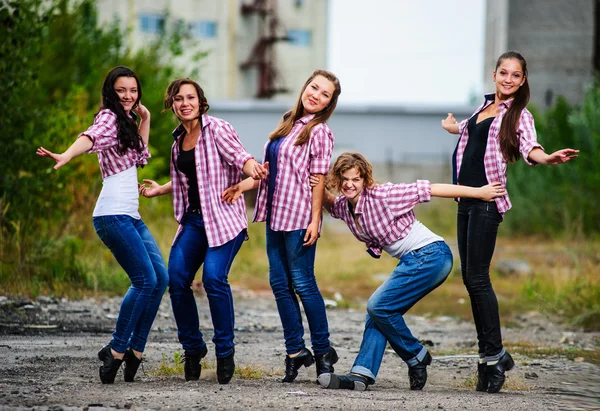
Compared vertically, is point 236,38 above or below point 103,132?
above

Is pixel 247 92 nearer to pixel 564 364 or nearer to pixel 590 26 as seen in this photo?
pixel 590 26

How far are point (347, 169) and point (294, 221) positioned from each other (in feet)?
1.54

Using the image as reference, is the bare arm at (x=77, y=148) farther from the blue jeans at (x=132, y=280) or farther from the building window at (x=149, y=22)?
the building window at (x=149, y=22)

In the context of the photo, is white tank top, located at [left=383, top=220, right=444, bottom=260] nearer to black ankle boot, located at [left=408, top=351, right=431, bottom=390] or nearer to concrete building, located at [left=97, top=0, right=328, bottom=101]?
black ankle boot, located at [left=408, top=351, right=431, bottom=390]

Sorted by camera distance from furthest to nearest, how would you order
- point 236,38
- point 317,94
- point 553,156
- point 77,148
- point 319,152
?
point 236,38
point 317,94
point 319,152
point 77,148
point 553,156

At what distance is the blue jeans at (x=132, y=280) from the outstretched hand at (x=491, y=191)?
2.08 metres

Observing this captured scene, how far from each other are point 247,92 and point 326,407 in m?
42.6

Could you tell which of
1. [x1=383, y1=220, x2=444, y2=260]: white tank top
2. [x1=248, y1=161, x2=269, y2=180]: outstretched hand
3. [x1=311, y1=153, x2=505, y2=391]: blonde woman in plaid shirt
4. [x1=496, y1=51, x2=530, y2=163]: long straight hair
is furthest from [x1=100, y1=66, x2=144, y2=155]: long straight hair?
[x1=496, y1=51, x2=530, y2=163]: long straight hair

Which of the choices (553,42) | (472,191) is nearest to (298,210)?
(472,191)

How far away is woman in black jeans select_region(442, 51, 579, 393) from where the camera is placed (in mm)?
5879

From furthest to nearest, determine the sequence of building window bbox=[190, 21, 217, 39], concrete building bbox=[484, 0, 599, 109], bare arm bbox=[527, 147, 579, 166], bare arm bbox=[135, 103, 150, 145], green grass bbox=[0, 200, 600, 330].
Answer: building window bbox=[190, 21, 217, 39] → concrete building bbox=[484, 0, 599, 109] → green grass bbox=[0, 200, 600, 330] → bare arm bbox=[135, 103, 150, 145] → bare arm bbox=[527, 147, 579, 166]

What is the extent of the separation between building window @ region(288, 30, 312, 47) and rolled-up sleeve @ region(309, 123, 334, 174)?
140 ft

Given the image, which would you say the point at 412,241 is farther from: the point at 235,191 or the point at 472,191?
the point at 235,191

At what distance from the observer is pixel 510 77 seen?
235 inches
